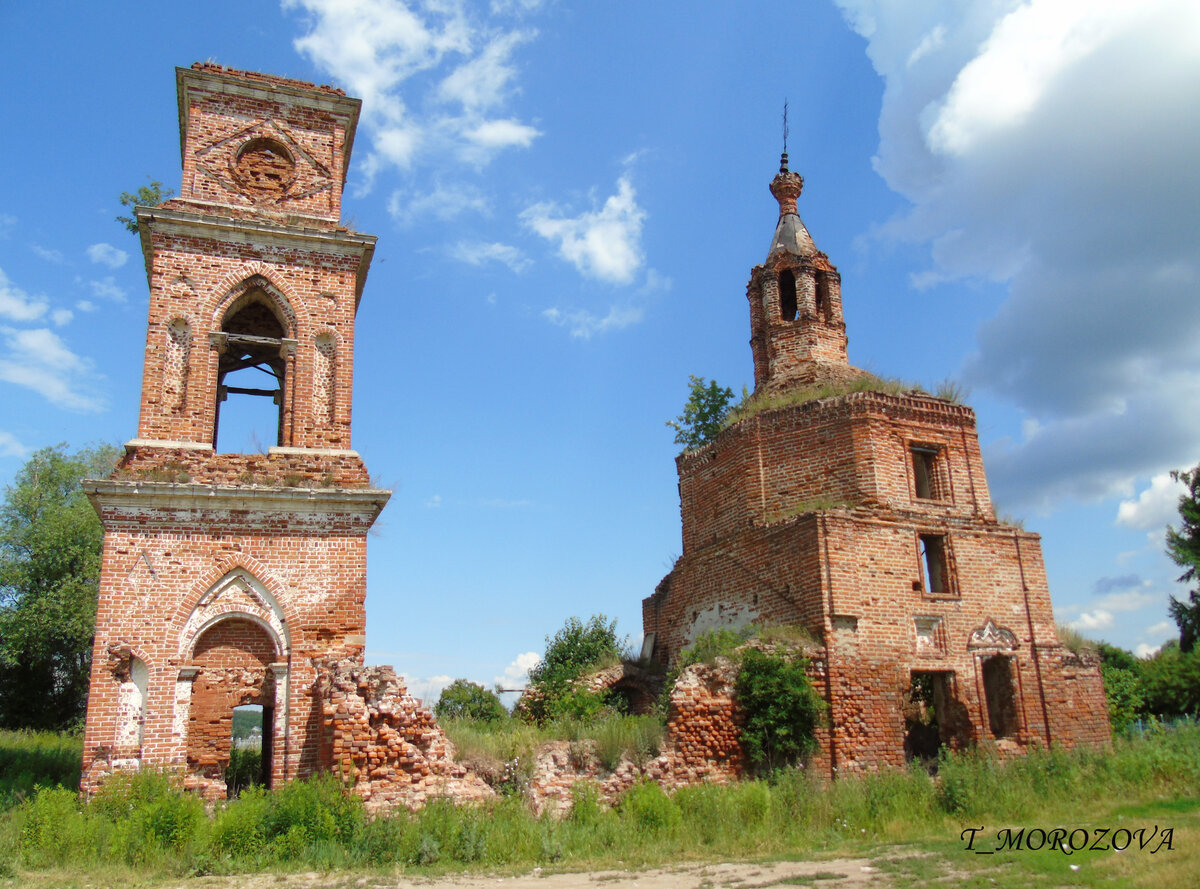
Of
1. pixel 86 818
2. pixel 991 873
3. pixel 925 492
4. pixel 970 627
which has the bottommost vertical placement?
pixel 991 873

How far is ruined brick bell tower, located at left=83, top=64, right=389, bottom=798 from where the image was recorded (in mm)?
10852

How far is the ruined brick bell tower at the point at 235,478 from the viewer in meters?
10.9

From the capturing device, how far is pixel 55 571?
85.8ft

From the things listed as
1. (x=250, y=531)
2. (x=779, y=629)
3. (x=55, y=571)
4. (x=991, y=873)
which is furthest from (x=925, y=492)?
(x=55, y=571)

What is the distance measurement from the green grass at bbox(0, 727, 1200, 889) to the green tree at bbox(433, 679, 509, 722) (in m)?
7.51

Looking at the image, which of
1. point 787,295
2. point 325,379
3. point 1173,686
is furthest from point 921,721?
point 325,379

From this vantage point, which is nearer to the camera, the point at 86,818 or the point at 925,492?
the point at 86,818

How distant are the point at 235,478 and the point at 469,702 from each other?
9510 mm

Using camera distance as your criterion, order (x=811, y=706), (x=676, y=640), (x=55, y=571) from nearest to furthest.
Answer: (x=811, y=706) < (x=676, y=640) < (x=55, y=571)

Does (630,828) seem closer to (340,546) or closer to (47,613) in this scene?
(340,546)

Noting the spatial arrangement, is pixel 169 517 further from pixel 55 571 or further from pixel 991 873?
pixel 55 571

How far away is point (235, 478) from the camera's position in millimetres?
11797

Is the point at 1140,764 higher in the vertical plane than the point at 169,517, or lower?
lower

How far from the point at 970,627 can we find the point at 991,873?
7195 millimetres
